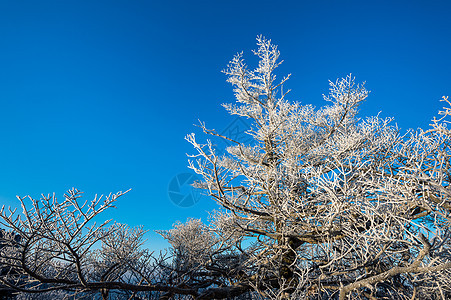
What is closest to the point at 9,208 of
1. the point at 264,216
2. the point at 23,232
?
the point at 23,232

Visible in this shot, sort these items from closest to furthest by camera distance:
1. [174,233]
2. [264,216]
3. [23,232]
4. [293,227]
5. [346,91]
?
[23,232] → [293,227] → [264,216] → [346,91] → [174,233]

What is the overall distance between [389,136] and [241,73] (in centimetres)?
420

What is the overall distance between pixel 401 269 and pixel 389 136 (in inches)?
135

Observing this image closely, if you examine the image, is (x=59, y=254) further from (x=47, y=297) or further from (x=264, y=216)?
(x=47, y=297)

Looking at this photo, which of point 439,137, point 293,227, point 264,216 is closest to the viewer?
point 439,137

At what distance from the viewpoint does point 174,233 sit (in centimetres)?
1059

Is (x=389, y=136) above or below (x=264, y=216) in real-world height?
above

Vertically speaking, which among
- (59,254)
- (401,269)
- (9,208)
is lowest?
(401,269)

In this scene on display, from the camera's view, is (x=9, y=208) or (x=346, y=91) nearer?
(x=9, y=208)

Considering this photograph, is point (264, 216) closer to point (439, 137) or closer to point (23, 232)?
point (439, 137)

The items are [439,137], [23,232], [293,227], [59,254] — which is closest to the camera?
[23,232]

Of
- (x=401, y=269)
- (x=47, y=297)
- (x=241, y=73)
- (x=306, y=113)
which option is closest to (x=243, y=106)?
(x=241, y=73)

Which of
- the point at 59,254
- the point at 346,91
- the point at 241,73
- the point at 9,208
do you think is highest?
the point at 241,73

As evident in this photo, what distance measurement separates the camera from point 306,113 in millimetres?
6453
